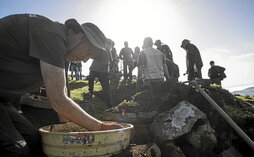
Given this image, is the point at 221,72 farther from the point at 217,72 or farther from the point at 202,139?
the point at 202,139

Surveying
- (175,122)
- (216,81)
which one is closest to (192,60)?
(216,81)

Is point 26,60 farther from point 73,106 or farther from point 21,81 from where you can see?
point 73,106

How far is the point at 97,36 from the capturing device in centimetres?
249

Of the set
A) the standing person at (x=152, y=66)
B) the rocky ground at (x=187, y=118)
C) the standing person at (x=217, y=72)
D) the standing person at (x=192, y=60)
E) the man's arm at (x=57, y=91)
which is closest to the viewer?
the man's arm at (x=57, y=91)

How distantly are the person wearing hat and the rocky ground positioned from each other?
1.71 m

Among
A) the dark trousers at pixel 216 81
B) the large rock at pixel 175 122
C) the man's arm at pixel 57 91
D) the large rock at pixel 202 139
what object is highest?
the dark trousers at pixel 216 81

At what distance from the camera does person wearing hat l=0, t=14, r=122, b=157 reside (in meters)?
1.96

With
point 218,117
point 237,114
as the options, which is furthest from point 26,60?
point 237,114

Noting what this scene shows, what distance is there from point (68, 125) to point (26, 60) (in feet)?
3.42

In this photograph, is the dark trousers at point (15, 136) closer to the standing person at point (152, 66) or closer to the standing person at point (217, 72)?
the standing person at point (152, 66)

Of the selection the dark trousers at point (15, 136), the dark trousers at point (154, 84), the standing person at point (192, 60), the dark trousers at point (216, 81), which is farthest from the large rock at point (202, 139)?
the dark trousers at point (216, 81)

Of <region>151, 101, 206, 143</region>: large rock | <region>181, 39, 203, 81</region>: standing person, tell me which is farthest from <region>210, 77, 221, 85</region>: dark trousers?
<region>151, 101, 206, 143</region>: large rock

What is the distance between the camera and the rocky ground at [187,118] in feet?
13.9

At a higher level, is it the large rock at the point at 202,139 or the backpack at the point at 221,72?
the backpack at the point at 221,72
